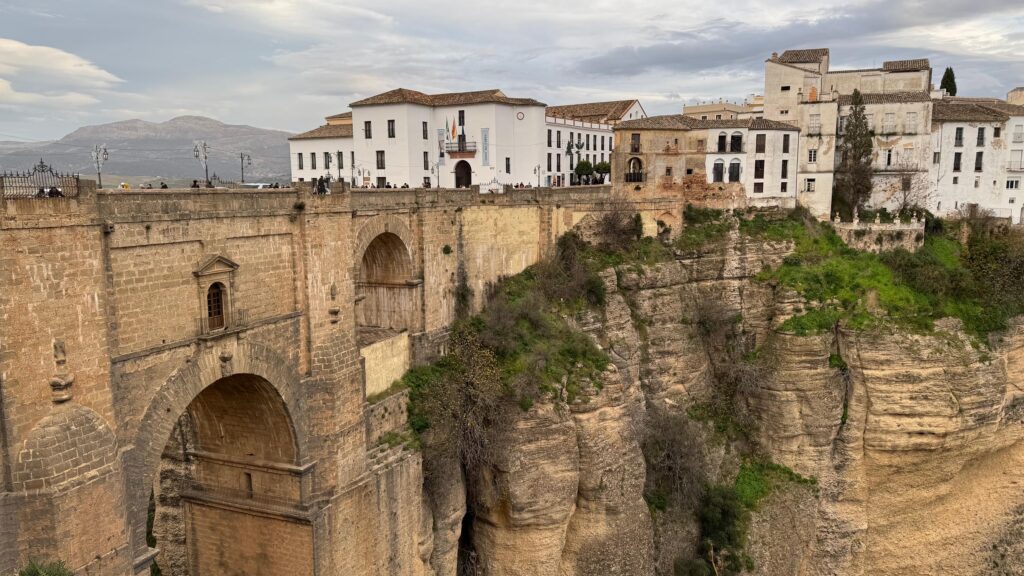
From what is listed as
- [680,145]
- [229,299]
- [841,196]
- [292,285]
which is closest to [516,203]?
[680,145]

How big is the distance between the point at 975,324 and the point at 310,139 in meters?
28.2

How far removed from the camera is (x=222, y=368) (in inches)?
517

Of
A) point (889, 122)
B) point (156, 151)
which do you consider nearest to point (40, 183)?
point (156, 151)

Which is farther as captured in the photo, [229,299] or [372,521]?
[372,521]

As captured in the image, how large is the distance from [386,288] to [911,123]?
2509cm

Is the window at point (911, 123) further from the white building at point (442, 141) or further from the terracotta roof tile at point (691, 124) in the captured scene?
the white building at point (442, 141)

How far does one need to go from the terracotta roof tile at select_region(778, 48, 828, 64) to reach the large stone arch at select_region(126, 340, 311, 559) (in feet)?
94.7

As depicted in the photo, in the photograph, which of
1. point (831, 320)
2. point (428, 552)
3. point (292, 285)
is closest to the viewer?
point (292, 285)

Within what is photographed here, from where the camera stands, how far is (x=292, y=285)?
48.7 feet

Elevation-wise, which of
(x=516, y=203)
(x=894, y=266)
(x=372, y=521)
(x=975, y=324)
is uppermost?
(x=516, y=203)

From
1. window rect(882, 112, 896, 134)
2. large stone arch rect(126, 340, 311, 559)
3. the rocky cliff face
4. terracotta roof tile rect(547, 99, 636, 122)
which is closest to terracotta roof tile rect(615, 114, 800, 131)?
the rocky cliff face

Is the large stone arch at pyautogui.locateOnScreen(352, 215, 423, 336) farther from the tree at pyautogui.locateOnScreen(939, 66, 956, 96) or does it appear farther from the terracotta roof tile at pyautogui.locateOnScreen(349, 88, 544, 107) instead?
the tree at pyautogui.locateOnScreen(939, 66, 956, 96)

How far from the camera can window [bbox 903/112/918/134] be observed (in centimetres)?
3247

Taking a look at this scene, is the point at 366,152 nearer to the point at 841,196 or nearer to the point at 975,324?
the point at 841,196
